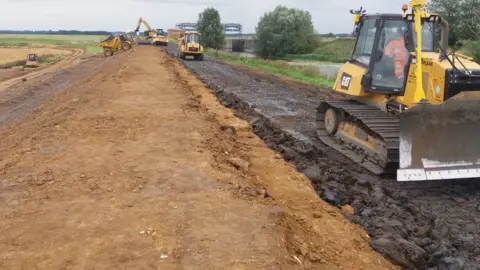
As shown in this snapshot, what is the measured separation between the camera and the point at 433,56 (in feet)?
27.4

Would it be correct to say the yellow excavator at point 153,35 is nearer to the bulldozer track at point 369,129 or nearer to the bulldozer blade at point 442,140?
the bulldozer track at point 369,129

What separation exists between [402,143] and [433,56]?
208cm

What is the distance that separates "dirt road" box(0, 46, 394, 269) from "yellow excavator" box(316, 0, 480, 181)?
4.83 feet

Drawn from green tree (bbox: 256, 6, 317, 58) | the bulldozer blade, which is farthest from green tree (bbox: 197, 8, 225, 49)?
the bulldozer blade

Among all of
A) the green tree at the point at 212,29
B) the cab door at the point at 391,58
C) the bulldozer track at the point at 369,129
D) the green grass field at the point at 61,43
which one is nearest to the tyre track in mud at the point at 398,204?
the bulldozer track at the point at 369,129

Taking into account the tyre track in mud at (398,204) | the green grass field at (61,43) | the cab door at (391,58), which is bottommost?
the tyre track in mud at (398,204)

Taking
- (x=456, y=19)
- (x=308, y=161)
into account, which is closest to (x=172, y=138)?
(x=308, y=161)

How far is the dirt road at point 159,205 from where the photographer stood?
4.52m

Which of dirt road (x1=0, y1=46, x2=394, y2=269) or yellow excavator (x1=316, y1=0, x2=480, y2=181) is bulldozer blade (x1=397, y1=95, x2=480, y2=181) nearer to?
yellow excavator (x1=316, y1=0, x2=480, y2=181)

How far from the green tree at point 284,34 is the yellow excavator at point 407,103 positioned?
54997 millimetres

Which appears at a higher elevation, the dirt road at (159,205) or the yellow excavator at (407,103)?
the yellow excavator at (407,103)

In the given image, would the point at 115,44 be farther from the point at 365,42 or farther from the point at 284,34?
the point at 365,42

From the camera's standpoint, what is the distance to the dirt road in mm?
4523

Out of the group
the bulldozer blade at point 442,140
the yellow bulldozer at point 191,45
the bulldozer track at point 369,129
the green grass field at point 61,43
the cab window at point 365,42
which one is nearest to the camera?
Answer: the bulldozer blade at point 442,140
